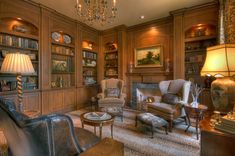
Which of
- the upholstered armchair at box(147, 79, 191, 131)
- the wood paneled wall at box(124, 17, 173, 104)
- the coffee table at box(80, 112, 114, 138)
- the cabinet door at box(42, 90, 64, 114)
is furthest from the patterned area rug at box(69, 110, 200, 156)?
the wood paneled wall at box(124, 17, 173, 104)

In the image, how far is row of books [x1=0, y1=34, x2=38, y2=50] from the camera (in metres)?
3.27

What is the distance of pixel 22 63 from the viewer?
89.2 inches

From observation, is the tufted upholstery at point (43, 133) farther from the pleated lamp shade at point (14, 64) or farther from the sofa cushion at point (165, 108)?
the sofa cushion at point (165, 108)

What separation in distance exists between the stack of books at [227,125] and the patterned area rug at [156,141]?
1.04 meters

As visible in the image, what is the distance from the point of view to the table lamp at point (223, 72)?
4.53 feet

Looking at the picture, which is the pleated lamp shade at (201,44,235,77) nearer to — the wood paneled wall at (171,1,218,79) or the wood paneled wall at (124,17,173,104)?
the wood paneled wall at (171,1,218,79)

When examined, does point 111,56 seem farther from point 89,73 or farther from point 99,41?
point 89,73

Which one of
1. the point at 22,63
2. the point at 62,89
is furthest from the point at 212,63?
the point at 62,89

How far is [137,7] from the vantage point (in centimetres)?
389

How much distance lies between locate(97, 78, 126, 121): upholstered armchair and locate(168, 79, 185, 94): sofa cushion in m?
1.36

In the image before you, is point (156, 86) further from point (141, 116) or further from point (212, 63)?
point (212, 63)

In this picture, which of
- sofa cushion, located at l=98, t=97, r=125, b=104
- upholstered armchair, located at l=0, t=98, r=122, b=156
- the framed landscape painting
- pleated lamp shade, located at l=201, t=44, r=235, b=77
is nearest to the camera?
upholstered armchair, located at l=0, t=98, r=122, b=156

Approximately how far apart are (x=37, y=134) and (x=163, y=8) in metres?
4.32

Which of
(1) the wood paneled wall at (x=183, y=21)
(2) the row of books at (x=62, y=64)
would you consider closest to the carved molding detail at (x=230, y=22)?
(1) the wood paneled wall at (x=183, y=21)
